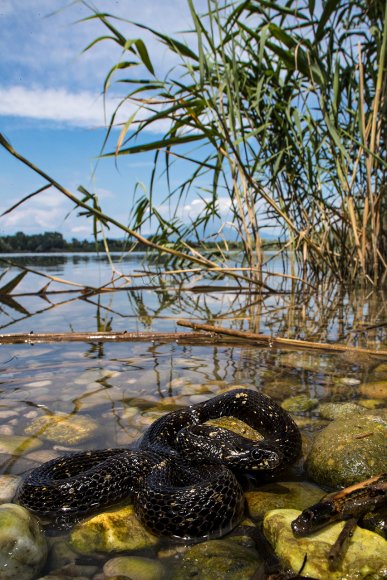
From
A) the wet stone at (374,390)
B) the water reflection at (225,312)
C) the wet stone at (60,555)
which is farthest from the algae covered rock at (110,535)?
the water reflection at (225,312)

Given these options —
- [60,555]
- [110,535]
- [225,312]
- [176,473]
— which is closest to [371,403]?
[176,473]

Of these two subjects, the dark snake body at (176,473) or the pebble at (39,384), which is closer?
the dark snake body at (176,473)

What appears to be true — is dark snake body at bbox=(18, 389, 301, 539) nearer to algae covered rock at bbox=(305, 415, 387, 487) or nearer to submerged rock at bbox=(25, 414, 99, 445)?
algae covered rock at bbox=(305, 415, 387, 487)

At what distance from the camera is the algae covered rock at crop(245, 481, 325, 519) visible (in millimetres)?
1773

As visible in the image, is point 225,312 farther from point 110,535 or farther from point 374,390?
point 110,535

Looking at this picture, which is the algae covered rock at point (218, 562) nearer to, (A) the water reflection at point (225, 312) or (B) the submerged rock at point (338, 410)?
(B) the submerged rock at point (338, 410)

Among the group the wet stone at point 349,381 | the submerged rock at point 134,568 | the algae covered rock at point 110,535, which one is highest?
the wet stone at point 349,381

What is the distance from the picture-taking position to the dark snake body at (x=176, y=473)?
5.48 ft

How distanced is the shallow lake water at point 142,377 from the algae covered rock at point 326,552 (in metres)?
0.36

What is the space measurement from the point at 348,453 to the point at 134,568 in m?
0.99

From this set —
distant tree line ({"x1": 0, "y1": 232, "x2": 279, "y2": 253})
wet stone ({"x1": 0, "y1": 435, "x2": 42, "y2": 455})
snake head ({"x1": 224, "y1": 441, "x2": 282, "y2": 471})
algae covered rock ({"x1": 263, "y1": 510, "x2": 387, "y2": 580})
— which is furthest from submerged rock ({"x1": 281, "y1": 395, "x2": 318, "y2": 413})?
distant tree line ({"x1": 0, "y1": 232, "x2": 279, "y2": 253})

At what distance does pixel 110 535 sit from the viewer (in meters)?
1.61

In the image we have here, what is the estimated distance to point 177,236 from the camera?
7.95 meters

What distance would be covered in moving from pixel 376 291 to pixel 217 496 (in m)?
6.62
